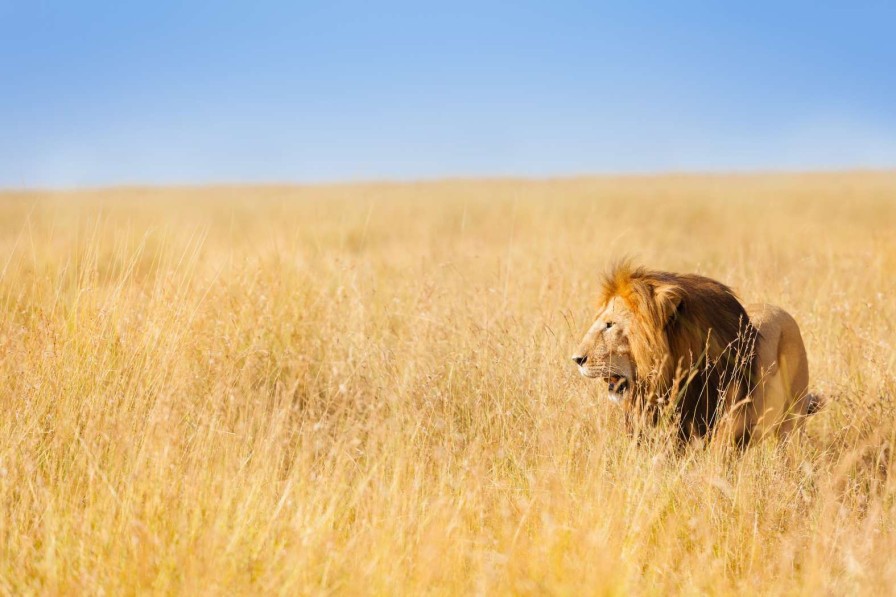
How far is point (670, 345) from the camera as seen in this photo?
3.50m

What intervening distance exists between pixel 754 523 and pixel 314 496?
1.77 metres

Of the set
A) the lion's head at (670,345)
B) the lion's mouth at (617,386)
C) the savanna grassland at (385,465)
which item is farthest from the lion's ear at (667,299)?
the savanna grassland at (385,465)

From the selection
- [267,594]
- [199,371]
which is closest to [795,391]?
[267,594]

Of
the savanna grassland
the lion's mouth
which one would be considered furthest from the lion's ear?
the savanna grassland

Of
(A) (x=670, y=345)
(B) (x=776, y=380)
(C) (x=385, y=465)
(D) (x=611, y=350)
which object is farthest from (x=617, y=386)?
(C) (x=385, y=465)

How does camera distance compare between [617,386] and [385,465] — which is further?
[617,386]

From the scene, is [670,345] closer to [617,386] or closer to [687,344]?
[687,344]

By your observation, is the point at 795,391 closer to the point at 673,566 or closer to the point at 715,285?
the point at 715,285

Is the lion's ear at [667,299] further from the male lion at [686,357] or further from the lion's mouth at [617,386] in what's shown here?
the lion's mouth at [617,386]

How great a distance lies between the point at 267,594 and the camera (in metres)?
2.35

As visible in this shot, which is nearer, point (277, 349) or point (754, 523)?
point (754, 523)

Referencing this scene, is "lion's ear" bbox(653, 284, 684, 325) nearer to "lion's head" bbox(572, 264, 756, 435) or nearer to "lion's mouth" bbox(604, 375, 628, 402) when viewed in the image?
"lion's head" bbox(572, 264, 756, 435)

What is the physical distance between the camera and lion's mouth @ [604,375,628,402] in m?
3.60

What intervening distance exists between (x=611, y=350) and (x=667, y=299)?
0.37 m
